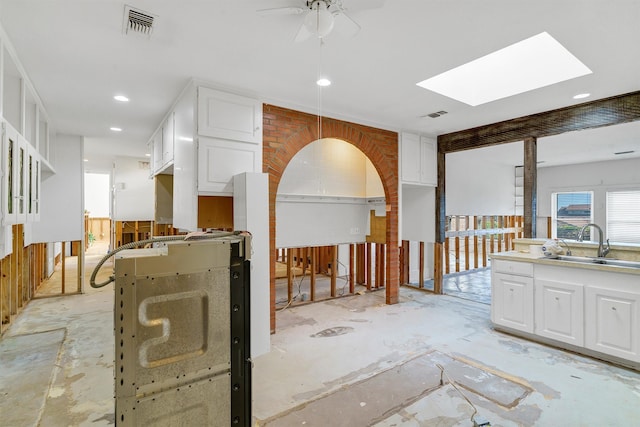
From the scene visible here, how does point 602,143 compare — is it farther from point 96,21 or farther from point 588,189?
point 96,21

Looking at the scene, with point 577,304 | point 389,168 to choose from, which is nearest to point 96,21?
point 389,168

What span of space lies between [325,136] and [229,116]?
1.29 m

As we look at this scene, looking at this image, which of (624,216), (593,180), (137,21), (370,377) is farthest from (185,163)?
(624,216)

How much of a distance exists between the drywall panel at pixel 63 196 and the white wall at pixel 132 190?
157 centimetres

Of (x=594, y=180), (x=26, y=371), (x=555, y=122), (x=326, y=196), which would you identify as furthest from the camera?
(x=594, y=180)

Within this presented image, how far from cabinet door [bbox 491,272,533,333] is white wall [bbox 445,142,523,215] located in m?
2.66

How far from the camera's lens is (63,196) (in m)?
5.25

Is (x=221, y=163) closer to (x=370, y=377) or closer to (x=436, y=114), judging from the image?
(x=370, y=377)

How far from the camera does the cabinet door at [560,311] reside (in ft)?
10.2

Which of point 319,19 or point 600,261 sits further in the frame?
point 600,261

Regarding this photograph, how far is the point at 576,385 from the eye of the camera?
256cm

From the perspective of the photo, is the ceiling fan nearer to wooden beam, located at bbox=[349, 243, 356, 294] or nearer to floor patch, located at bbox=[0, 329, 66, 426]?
floor patch, located at bbox=[0, 329, 66, 426]

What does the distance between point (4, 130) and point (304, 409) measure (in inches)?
112

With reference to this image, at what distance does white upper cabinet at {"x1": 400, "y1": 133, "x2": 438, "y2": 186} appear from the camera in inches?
195
